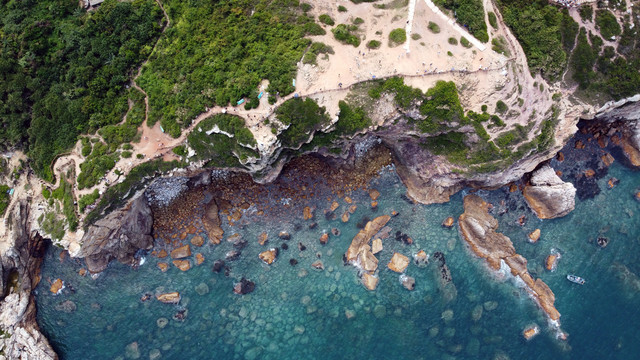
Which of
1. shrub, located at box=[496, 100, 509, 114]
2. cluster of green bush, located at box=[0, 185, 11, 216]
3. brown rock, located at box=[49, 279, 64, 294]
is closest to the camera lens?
shrub, located at box=[496, 100, 509, 114]

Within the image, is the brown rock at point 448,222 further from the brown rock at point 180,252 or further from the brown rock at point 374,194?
the brown rock at point 180,252

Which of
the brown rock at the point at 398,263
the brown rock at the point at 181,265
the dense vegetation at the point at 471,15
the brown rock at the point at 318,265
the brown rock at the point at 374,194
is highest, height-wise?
the dense vegetation at the point at 471,15

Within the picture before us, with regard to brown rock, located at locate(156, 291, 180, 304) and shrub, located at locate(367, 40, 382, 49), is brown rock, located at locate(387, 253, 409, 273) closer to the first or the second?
shrub, located at locate(367, 40, 382, 49)

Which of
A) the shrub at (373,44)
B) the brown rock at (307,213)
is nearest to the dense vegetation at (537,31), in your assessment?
the shrub at (373,44)

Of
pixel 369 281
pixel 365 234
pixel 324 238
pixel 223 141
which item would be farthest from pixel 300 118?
pixel 369 281

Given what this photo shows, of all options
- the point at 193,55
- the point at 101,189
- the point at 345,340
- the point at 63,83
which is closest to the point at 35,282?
the point at 101,189

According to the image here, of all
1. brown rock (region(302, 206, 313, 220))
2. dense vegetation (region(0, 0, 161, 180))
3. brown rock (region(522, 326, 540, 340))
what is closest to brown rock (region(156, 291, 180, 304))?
brown rock (region(302, 206, 313, 220))
